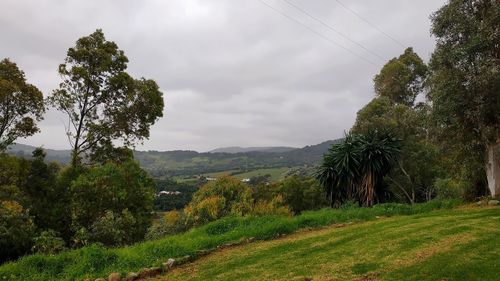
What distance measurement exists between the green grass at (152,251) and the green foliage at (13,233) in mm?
6045

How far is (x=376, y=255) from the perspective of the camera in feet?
31.4

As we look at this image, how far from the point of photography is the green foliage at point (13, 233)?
1628 centimetres

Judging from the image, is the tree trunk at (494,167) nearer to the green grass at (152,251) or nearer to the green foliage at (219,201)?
the green grass at (152,251)

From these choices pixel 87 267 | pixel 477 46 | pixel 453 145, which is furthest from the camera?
pixel 453 145

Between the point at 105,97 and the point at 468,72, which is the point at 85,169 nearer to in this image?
the point at 105,97

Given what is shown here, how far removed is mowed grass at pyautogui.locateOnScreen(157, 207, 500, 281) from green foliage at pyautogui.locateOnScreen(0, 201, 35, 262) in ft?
30.9

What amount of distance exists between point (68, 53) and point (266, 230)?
1831 cm

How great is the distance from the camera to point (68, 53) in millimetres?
25094

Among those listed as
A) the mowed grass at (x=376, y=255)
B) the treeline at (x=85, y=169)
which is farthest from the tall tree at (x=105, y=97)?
the mowed grass at (x=376, y=255)

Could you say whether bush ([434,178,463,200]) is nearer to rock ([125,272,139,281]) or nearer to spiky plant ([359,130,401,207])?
spiky plant ([359,130,401,207])

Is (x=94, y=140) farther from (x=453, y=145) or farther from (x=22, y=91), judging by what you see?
(x=453, y=145)

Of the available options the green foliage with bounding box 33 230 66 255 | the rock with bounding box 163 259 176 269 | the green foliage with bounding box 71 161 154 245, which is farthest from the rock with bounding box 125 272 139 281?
the green foliage with bounding box 71 161 154 245

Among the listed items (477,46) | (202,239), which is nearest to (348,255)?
(202,239)

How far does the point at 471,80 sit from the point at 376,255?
33.3 feet
